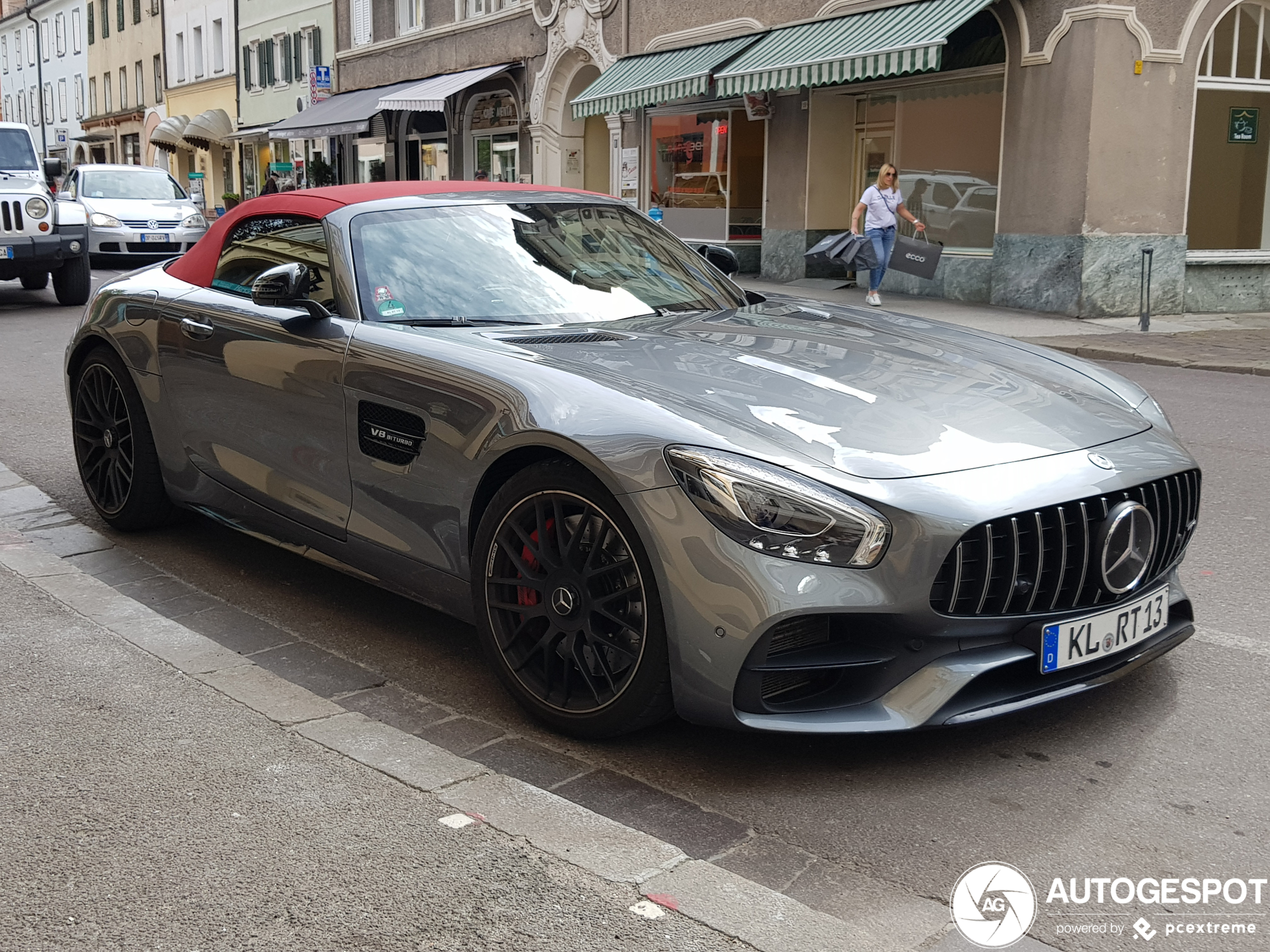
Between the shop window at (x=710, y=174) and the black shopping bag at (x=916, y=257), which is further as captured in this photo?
the shop window at (x=710, y=174)

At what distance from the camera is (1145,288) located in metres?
14.5

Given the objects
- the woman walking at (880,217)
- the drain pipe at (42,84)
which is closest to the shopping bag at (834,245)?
the woman walking at (880,217)

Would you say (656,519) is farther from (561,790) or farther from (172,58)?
(172,58)

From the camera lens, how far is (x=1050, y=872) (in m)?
2.72

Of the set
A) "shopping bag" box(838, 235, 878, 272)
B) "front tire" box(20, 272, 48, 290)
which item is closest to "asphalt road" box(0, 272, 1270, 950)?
"shopping bag" box(838, 235, 878, 272)

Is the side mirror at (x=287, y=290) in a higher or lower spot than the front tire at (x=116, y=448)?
higher

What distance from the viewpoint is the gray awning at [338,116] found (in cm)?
3139

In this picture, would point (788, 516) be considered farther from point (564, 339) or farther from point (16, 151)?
point (16, 151)

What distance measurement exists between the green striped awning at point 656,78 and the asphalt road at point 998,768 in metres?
17.0

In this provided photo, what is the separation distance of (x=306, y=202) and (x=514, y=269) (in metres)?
0.83

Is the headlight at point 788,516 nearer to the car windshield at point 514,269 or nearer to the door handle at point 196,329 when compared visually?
the car windshield at point 514,269

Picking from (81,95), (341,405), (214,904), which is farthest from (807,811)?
(81,95)

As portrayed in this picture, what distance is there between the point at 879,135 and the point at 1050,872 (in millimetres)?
18257

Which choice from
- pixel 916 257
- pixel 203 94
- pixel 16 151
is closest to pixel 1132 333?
pixel 916 257
